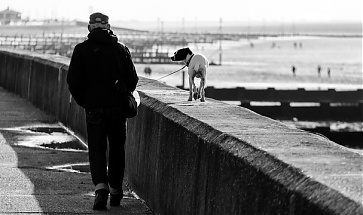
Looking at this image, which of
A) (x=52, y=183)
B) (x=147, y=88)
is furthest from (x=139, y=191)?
(x=147, y=88)

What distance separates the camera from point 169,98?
9336mm

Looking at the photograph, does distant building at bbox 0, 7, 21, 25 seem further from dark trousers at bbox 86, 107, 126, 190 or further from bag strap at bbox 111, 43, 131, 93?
bag strap at bbox 111, 43, 131, 93

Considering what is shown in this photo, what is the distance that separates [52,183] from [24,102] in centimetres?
949

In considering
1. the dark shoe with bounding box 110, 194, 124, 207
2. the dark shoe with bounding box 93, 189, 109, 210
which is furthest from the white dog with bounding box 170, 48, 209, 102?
the dark shoe with bounding box 93, 189, 109, 210

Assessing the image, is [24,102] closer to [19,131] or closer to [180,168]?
[19,131]

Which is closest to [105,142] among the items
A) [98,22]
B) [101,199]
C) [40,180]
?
[101,199]

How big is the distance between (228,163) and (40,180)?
4.13m

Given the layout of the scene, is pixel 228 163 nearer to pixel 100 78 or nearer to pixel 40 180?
pixel 100 78

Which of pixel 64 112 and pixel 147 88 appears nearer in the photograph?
pixel 147 88

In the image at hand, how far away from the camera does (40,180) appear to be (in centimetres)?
995

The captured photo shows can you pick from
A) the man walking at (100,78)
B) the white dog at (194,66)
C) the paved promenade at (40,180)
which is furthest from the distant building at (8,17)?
the man walking at (100,78)

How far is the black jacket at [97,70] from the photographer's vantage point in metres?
8.11

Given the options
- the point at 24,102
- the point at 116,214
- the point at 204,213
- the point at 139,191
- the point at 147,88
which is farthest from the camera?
the point at 24,102

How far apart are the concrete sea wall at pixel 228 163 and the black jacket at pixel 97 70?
0.50m
